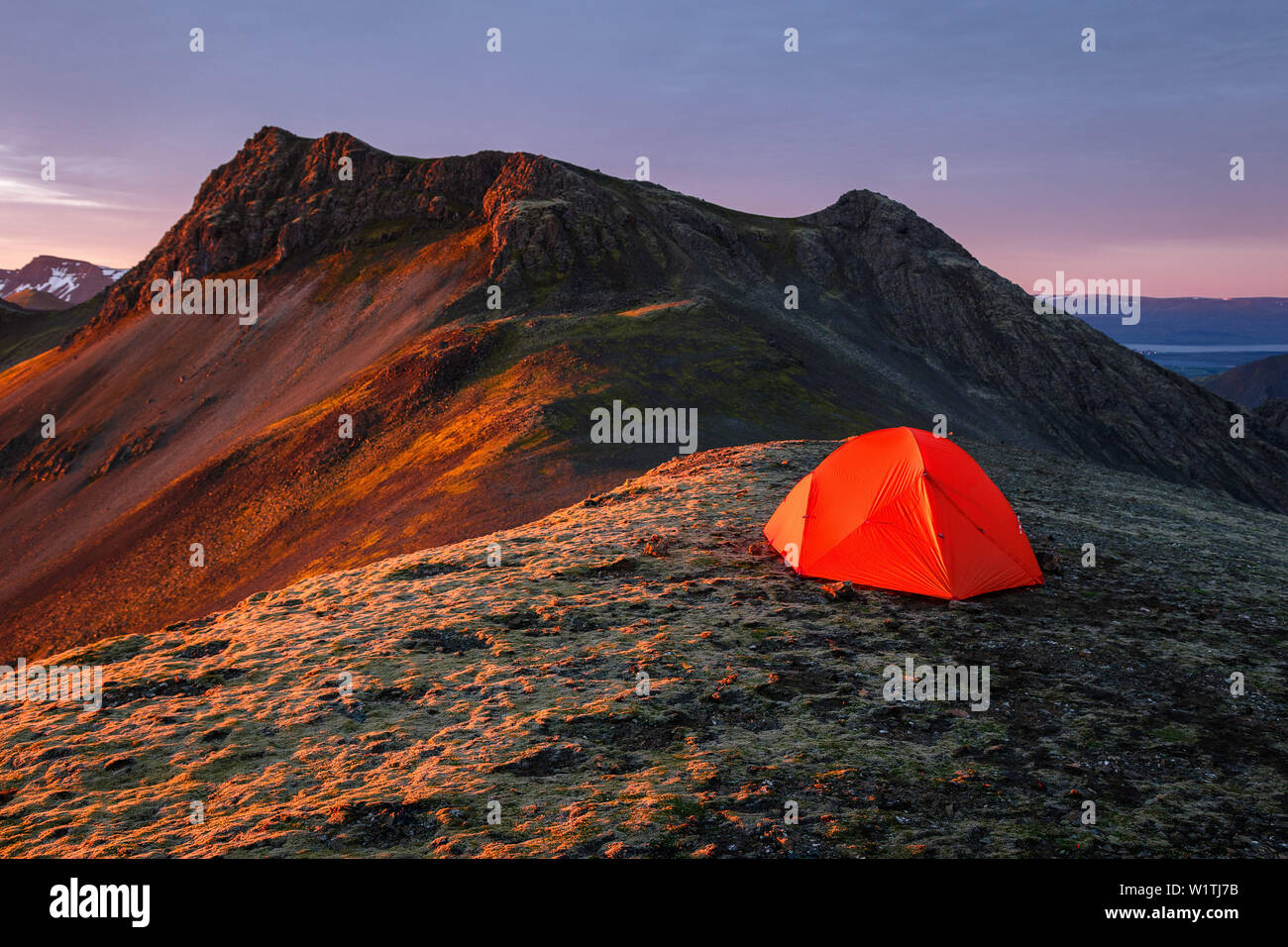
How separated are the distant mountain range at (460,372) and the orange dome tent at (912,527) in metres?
18.7

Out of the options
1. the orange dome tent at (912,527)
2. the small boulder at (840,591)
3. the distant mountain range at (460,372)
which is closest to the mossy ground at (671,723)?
the small boulder at (840,591)

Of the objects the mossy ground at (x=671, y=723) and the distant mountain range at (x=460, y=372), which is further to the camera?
the distant mountain range at (x=460, y=372)

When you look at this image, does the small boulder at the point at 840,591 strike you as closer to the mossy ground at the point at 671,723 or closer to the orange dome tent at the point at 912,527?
the mossy ground at the point at 671,723

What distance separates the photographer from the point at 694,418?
152 feet

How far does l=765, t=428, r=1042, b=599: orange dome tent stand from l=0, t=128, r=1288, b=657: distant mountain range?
18715 mm

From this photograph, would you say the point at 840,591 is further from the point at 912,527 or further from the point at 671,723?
the point at 671,723

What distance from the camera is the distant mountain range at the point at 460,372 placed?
1763 inches

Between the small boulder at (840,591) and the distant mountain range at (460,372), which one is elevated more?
the distant mountain range at (460,372)

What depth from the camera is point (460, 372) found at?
5706cm

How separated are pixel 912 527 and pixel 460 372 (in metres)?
46.3

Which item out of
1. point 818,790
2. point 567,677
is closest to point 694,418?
point 567,677
